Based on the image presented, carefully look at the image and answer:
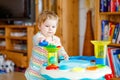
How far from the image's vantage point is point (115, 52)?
8.55 feet

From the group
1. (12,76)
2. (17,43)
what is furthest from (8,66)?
(17,43)

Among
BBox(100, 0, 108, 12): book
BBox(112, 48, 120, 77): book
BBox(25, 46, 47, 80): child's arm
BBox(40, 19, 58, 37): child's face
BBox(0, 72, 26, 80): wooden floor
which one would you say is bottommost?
BBox(0, 72, 26, 80): wooden floor

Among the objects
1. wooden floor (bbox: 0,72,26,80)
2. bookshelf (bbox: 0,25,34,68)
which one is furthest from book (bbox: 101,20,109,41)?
wooden floor (bbox: 0,72,26,80)

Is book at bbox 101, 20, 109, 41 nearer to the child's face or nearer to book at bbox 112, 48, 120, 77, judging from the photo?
book at bbox 112, 48, 120, 77

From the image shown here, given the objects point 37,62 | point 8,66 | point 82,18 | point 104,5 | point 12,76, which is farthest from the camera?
point 8,66

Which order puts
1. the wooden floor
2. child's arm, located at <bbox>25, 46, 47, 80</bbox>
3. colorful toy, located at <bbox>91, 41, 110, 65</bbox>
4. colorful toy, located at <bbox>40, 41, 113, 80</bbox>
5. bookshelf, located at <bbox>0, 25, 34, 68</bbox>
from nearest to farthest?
colorful toy, located at <bbox>40, 41, 113, 80</bbox>, colorful toy, located at <bbox>91, 41, 110, 65</bbox>, child's arm, located at <bbox>25, 46, 47, 80</bbox>, the wooden floor, bookshelf, located at <bbox>0, 25, 34, 68</bbox>

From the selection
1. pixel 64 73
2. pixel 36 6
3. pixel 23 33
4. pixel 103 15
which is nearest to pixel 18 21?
pixel 23 33

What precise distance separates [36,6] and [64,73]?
2.23 metres

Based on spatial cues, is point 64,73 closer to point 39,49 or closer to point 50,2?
point 39,49

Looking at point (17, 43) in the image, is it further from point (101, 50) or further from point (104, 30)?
point (101, 50)

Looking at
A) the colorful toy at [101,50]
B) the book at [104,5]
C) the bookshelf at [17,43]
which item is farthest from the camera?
the bookshelf at [17,43]

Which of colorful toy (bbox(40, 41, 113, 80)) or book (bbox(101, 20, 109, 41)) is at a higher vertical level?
book (bbox(101, 20, 109, 41))

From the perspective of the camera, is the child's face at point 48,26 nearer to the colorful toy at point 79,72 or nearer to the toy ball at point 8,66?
the colorful toy at point 79,72

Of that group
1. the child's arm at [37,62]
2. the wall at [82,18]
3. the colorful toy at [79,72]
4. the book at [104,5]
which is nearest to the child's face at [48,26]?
the child's arm at [37,62]
